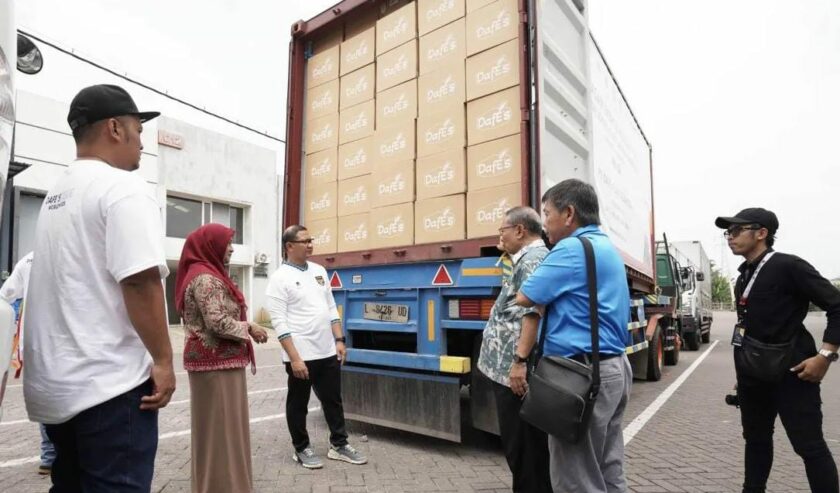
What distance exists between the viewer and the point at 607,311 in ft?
8.03

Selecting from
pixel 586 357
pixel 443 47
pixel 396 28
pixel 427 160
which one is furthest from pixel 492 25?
pixel 586 357

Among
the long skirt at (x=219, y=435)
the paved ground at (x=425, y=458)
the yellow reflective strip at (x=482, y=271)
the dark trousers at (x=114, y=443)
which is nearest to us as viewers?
the dark trousers at (x=114, y=443)

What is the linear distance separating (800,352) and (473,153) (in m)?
2.44

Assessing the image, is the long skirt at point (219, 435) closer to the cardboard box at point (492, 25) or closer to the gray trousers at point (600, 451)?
the gray trousers at point (600, 451)

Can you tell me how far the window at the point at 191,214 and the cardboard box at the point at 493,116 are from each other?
16.5m

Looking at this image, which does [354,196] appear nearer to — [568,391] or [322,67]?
[322,67]

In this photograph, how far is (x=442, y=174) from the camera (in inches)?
176

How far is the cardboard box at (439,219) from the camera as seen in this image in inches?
171

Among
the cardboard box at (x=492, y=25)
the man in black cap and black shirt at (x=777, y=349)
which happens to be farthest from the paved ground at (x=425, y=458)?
the cardboard box at (x=492, y=25)

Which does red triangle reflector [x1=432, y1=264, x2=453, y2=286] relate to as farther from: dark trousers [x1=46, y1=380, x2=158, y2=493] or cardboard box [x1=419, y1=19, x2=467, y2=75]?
dark trousers [x1=46, y1=380, x2=158, y2=493]

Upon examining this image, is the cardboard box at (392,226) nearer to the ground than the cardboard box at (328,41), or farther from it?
nearer to the ground

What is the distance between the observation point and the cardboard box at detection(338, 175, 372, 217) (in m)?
4.98

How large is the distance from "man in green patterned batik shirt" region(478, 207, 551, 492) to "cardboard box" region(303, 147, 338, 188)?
2.44m

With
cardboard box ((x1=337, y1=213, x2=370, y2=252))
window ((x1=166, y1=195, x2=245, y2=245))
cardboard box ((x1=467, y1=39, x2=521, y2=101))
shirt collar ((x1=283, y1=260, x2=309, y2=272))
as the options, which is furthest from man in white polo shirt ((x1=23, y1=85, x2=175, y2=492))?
window ((x1=166, y1=195, x2=245, y2=245))
